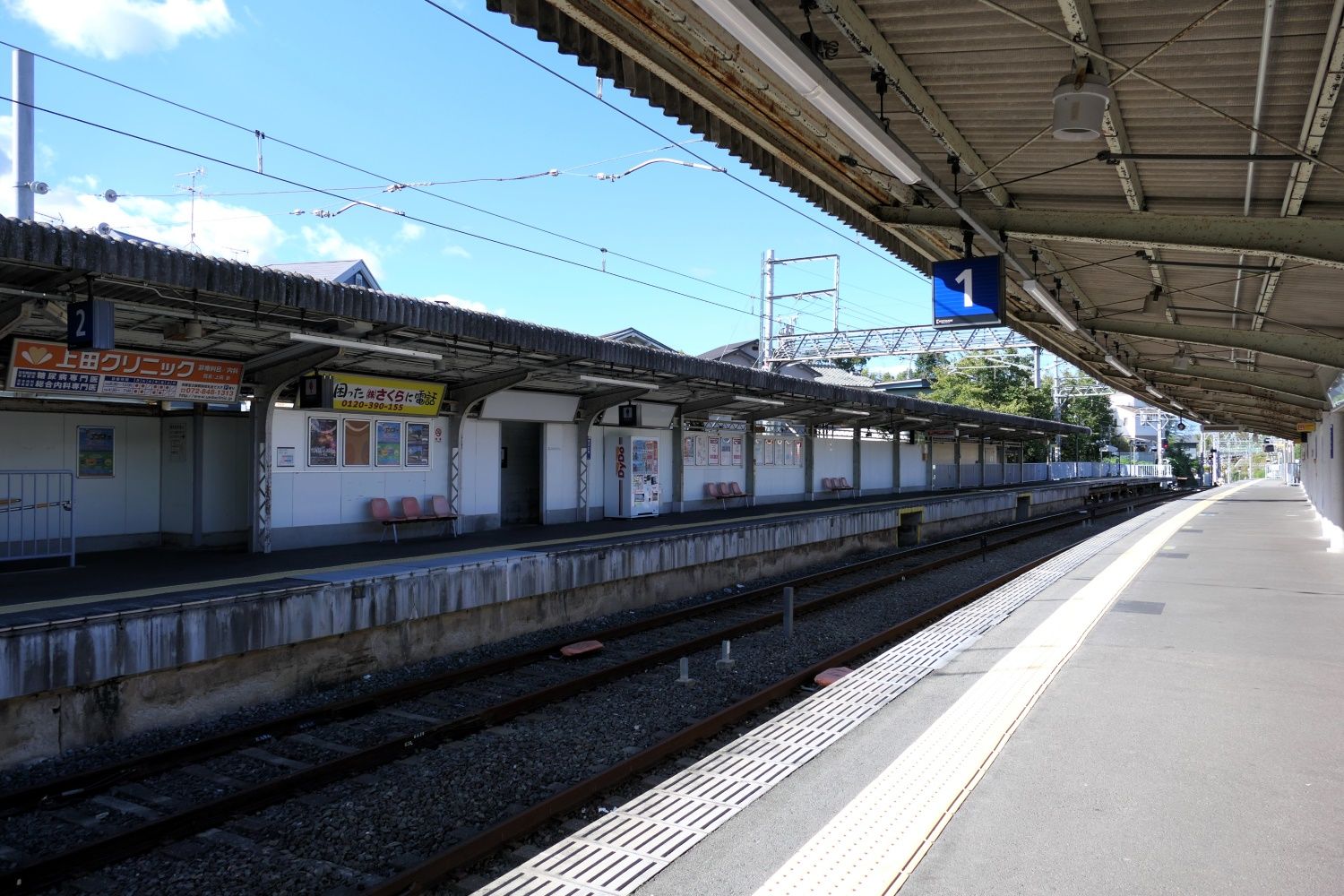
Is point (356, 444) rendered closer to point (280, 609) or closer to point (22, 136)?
point (280, 609)

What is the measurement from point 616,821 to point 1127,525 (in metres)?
24.6

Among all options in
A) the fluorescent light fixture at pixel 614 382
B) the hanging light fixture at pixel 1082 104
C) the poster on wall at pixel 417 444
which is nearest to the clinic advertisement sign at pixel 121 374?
the poster on wall at pixel 417 444

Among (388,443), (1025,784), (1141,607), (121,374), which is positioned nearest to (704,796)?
(1025,784)

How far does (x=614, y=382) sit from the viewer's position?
15.3 m

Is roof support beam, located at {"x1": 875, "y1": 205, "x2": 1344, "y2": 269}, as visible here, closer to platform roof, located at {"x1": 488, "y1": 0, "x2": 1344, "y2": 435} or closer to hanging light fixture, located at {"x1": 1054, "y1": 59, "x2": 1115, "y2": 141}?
platform roof, located at {"x1": 488, "y1": 0, "x2": 1344, "y2": 435}

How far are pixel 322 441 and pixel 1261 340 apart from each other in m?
13.1

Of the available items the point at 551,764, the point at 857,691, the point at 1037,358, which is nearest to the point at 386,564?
the point at 551,764

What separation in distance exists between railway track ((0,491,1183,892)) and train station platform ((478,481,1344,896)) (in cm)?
82

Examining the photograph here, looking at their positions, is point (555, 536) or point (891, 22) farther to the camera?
point (555, 536)

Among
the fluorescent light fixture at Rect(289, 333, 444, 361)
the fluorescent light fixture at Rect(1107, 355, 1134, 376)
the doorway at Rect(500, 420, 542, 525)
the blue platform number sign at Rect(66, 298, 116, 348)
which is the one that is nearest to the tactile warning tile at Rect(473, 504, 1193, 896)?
the blue platform number sign at Rect(66, 298, 116, 348)

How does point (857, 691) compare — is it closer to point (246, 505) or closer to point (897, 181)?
point (897, 181)

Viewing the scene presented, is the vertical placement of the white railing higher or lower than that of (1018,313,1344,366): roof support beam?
lower

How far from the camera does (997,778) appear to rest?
5.00m

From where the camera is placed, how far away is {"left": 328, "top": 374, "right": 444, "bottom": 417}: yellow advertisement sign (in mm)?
12930
